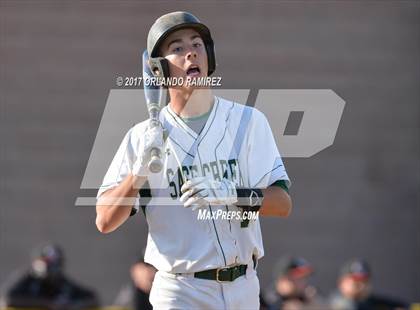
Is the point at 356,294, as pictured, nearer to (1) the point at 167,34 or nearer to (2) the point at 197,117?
(2) the point at 197,117

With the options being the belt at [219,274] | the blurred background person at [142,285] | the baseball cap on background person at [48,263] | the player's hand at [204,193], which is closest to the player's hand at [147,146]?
the player's hand at [204,193]

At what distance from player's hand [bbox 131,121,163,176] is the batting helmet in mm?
303

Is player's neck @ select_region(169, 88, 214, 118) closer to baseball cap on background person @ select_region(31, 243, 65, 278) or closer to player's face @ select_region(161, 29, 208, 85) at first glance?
player's face @ select_region(161, 29, 208, 85)

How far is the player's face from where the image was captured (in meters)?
3.51

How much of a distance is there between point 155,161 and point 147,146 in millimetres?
73

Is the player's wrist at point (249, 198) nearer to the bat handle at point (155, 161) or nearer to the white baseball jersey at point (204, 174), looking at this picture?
the white baseball jersey at point (204, 174)

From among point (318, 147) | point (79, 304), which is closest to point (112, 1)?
point (318, 147)

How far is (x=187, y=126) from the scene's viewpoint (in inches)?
143

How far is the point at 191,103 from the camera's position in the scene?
3631mm

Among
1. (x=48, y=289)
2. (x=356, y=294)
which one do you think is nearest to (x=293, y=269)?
(x=356, y=294)

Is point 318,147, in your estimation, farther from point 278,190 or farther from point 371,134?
point 278,190

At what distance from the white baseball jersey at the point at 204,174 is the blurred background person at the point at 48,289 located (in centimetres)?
409

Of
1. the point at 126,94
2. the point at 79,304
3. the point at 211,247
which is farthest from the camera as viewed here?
the point at 126,94

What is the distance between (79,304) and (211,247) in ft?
14.1
